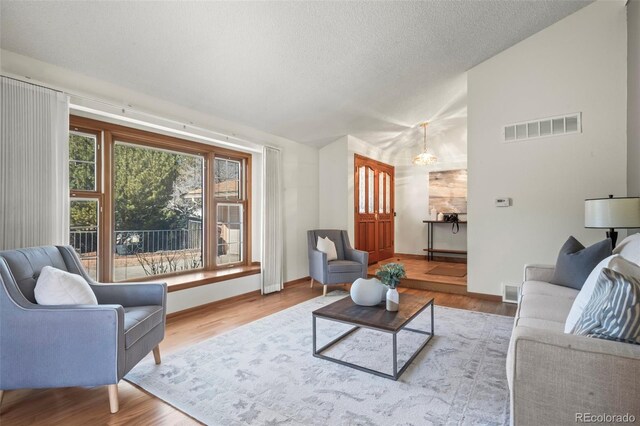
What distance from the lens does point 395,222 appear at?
24.5 ft

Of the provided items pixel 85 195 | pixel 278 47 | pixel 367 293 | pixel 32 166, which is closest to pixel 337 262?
pixel 367 293

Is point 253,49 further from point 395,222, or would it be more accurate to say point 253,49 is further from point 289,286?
point 395,222

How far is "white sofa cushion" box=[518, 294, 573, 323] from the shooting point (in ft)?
6.52

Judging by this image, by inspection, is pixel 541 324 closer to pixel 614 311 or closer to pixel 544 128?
pixel 614 311

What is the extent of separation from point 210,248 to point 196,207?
581 mm

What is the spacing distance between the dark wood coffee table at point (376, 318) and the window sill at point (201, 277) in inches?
70.6

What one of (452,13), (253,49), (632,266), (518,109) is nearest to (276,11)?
(253,49)

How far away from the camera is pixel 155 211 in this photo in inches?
147

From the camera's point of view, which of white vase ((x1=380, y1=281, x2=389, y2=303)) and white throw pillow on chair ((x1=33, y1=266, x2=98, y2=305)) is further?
white vase ((x1=380, y1=281, x2=389, y2=303))

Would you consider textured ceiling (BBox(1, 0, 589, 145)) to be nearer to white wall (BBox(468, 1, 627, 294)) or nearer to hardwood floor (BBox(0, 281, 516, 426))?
white wall (BBox(468, 1, 627, 294))

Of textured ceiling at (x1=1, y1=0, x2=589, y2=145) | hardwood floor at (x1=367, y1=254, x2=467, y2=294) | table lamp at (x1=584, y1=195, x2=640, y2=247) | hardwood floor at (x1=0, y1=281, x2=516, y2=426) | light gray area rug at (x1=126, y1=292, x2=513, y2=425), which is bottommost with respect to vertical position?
hardwood floor at (x1=0, y1=281, x2=516, y2=426)

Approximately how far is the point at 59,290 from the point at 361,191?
185 inches

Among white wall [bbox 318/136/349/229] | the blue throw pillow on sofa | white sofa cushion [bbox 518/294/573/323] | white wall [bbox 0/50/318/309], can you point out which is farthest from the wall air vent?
white wall [bbox 0/50/318/309]

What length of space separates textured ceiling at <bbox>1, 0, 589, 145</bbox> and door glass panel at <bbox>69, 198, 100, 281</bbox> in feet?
3.99
